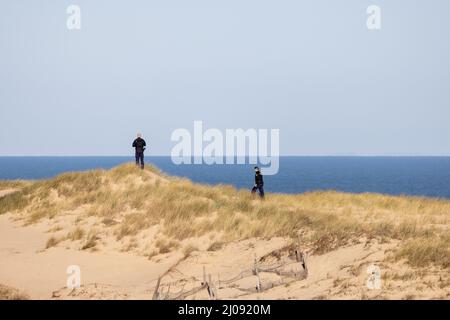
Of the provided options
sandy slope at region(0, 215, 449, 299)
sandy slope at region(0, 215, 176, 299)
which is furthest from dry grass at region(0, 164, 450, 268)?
sandy slope at region(0, 215, 176, 299)

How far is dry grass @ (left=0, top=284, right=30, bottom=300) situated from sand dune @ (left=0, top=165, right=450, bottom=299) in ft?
1.94

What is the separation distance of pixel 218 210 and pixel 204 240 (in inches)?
118

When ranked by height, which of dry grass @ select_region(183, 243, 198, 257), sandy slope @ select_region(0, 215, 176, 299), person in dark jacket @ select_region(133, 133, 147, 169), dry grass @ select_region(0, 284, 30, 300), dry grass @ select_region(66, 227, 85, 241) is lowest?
sandy slope @ select_region(0, 215, 176, 299)

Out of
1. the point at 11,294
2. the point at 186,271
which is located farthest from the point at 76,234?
the point at 11,294

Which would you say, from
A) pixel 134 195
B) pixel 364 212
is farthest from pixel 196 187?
pixel 364 212

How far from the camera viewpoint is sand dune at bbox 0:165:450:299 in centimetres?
1541

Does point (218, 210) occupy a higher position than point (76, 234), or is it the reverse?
point (218, 210)

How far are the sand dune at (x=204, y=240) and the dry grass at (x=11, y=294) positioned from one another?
0.59 metres

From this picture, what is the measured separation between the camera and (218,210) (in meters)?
25.8

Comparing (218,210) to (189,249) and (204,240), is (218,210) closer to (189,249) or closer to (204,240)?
(204,240)

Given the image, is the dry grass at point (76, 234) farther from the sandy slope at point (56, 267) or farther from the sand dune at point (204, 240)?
the sandy slope at point (56, 267)

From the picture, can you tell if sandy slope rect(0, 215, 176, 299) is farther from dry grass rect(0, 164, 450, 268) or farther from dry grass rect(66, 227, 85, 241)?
dry grass rect(0, 164, 450, 268)
